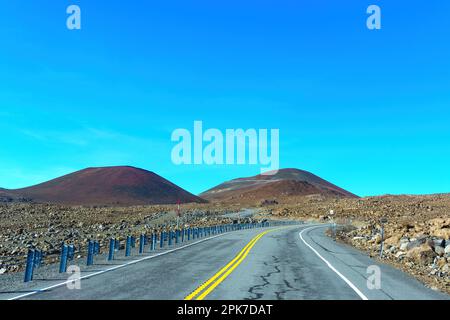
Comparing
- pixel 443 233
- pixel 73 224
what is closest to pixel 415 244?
pixel 443 233

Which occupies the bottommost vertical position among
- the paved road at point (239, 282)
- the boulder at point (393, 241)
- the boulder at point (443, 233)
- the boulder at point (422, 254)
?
the paved road at point (239, 282)

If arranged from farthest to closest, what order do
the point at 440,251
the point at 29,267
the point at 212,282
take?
the point at 440,251, the point at 29,267, the point at 212,282

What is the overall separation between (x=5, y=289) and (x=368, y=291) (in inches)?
A: 367

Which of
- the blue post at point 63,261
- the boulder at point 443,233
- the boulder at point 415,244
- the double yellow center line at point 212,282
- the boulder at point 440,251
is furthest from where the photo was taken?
the boulder at point 443,233

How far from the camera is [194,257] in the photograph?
19953mm

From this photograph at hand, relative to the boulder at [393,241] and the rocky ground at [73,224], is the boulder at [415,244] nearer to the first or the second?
the boulder at [393,241]

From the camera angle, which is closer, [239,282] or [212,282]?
[212,282]

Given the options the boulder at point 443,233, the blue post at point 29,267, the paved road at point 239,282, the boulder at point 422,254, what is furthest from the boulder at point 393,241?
the blue post at point 29,267

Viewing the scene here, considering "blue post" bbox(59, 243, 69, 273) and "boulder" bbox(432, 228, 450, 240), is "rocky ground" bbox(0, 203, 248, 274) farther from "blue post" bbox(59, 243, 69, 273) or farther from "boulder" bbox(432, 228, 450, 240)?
"boulder" bbox(432, 228, 450, 240)

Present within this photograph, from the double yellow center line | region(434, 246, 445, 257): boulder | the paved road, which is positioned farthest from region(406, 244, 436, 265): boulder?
the double yellow center line

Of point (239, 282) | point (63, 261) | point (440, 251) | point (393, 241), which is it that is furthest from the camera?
point (393, 241)

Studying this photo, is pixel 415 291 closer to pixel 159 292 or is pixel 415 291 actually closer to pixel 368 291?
pixel 368 291

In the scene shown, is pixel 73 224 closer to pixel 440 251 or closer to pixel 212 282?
pixel 440 251
